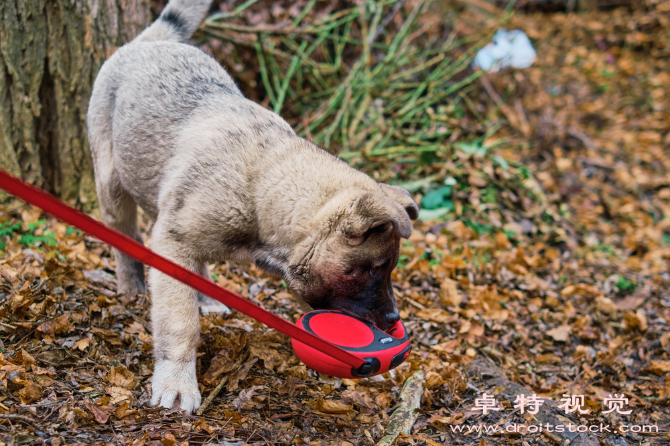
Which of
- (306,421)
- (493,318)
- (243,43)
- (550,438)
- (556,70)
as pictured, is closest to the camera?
(306,421)

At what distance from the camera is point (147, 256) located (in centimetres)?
228

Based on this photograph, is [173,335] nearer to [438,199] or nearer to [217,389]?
[217,389]

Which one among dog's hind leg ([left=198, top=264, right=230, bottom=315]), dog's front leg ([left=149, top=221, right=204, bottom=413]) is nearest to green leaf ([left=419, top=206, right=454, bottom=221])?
dog's hind leg ([left=198, top=264, right=230, bottom=315])

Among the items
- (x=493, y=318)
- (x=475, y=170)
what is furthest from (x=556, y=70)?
(x=493, y=318)

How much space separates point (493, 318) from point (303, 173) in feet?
8.57

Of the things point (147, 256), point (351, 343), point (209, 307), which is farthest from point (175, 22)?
point (351, 343)

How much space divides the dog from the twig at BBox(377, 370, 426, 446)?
1.83 ft

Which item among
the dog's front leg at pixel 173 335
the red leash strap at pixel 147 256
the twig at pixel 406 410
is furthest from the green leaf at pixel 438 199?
the red leash strap at pixel 147 256

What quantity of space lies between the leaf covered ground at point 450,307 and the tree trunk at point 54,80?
0.48m

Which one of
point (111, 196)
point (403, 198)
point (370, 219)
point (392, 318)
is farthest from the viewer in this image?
point (111, 196)

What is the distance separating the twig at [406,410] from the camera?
314 centimetres

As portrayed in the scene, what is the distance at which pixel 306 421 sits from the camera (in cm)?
315

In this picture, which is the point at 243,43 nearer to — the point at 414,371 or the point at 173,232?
the point at 173,232

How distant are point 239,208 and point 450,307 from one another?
2554 millimetres
